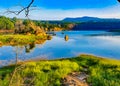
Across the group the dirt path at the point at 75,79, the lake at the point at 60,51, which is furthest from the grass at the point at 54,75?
the lake at the point at 60,51

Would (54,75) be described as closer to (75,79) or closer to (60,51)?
(75,79)

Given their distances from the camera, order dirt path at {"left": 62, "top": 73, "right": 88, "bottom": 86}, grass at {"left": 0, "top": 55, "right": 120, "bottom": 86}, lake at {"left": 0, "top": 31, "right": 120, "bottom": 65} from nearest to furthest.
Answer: grass at {"left": 0, "top": 55, "right": 120, "bottom": 86}
dirt path at {"left": 62, "top": 73, "right": 88, "bottom": 86}
lake at {"left": 0, "top": 31, "right": 120, "bottom": 65}

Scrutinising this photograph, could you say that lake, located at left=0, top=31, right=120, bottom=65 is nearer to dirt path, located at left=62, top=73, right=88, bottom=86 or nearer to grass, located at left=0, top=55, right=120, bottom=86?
grass, located at left=0, top=55, right=120, bottom=86

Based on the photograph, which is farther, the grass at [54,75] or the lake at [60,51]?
the lake at [60,51]

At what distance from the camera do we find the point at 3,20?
445 feet

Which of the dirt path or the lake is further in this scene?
the lake

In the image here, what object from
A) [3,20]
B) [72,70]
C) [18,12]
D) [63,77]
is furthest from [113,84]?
[3,20]

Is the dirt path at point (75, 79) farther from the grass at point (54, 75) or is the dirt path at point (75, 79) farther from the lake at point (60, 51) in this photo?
the lake at point (60, 51)

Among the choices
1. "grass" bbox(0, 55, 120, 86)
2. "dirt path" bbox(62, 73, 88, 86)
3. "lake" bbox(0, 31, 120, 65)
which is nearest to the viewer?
"grass" bbox(0, 55, 120, 86)

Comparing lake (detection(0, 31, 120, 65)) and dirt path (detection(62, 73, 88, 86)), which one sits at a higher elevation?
dirt path (detection(62, 73, 88, 86))

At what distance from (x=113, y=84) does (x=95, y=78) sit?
4.31ft

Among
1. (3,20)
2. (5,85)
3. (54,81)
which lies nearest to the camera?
(5,85)

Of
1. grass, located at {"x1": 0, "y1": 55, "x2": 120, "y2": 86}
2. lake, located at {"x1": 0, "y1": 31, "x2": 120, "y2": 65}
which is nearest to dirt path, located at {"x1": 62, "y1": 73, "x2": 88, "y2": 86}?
grass, located at {"x1": 0, "y1": 55, "x2": 120, "y2": 86}

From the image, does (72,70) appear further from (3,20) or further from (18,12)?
(3,20)
